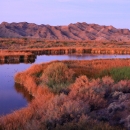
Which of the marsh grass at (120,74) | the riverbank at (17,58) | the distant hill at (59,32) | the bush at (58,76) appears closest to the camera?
the marsh grass at (120,74)

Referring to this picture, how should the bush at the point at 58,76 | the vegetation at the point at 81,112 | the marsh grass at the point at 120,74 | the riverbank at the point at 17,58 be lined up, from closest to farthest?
the vegetation at the point at 81,112 → the marsh grass at the point at 120,74 → the bush at the point at 58,76 → the riverbank at the point at 17,58

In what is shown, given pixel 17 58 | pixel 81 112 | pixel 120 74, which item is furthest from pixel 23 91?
pixel 17 58

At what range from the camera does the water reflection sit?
1878cm

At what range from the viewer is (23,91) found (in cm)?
2086

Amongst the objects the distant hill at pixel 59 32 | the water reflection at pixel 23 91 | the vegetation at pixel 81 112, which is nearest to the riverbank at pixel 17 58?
the water reflection at pixel 23 91

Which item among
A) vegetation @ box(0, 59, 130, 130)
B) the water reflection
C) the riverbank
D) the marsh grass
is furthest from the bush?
the riverbank

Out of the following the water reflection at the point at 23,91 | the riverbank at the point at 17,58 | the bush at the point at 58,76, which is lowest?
the water reflection at the point at 23,91

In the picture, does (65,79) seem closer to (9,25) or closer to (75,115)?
(75,115)

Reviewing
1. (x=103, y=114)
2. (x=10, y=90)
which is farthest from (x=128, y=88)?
(x=10, y=90)

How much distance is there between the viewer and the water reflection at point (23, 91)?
61.6 feet

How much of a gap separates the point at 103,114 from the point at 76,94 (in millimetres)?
2212

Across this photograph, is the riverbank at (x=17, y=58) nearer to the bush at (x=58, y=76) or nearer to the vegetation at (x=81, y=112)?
the bush at (x=58, y=76)

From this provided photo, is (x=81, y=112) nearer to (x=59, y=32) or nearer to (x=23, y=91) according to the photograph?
(x=23, y=91)

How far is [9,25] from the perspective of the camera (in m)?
187
